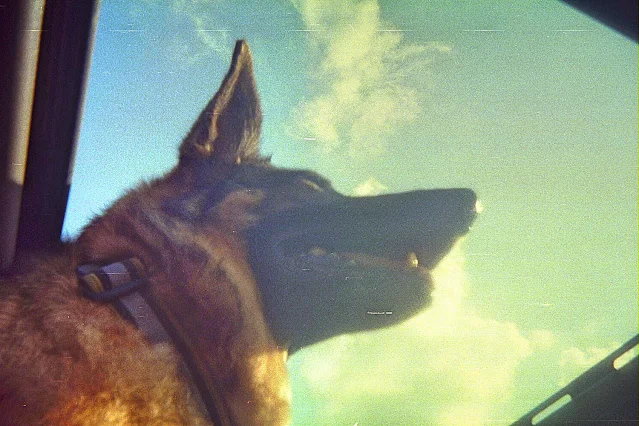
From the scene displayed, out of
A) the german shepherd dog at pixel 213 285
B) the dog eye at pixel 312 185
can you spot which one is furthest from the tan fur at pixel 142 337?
the dog eye at pixel 312 185

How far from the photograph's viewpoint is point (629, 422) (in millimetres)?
1117

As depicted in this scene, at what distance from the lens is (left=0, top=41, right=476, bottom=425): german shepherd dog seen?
1.11 meters

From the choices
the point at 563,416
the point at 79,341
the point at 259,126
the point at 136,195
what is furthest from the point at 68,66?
the point at 563,416

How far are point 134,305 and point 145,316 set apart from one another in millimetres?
44

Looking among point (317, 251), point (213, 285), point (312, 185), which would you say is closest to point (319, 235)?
point (317, 251)

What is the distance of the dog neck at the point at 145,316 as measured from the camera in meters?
1.19

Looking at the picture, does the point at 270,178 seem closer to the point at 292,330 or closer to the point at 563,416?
the point at 292,330

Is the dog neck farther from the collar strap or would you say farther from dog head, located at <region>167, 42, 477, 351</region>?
A: dog head, located at <region>167, 42, 477, 351</region>

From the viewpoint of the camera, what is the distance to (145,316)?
3.94 ft

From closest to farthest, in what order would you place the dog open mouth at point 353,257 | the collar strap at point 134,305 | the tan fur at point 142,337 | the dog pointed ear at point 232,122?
the tan fur at point 142,337
the collar strap at point 134,305
the dog open mouth at point 353,257
the dog pointed ear at point 232,122

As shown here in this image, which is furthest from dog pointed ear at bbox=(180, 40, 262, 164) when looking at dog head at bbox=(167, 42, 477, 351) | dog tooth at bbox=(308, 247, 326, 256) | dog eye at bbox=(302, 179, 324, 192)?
dog tooth at bbox=(308, 247, 326, 256)

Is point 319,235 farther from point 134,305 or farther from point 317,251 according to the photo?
point 134,305

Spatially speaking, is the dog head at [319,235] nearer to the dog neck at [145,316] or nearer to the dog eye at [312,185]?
the dog eye at [312,185]

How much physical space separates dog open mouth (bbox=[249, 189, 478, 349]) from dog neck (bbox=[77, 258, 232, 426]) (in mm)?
288
